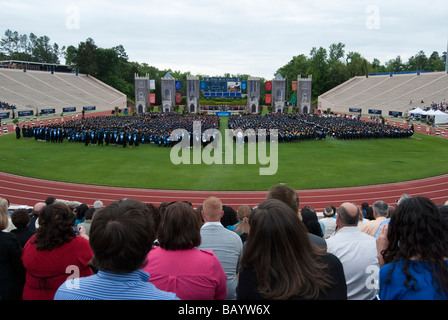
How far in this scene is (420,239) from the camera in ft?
9.09

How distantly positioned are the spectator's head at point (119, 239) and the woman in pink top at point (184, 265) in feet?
1.31

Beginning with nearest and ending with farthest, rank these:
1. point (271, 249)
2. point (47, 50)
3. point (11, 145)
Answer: point (271, 249), point (11, 145), point (47, 50)

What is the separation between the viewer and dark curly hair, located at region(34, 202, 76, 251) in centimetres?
333

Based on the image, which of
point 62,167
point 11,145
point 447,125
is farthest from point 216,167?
point 447,125

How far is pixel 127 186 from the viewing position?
16312mm

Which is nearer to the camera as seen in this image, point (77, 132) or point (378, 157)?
point (378, 157)

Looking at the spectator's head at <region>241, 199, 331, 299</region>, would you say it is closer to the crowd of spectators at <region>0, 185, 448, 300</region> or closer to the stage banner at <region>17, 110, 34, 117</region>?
the crowd of spectators at <region>0, 185, 448, 300</region>

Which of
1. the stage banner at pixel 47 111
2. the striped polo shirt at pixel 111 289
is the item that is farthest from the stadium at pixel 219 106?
the striped polo shirt at pixel 111 289

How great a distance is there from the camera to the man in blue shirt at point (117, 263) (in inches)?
88.2

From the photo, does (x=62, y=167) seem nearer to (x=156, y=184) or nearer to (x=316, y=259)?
(x=156, y=184)

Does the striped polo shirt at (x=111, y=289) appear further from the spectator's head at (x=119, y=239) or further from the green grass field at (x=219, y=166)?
the green grass field at (x=219, y=166)

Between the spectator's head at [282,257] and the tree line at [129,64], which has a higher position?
the tree line at [129,64]
